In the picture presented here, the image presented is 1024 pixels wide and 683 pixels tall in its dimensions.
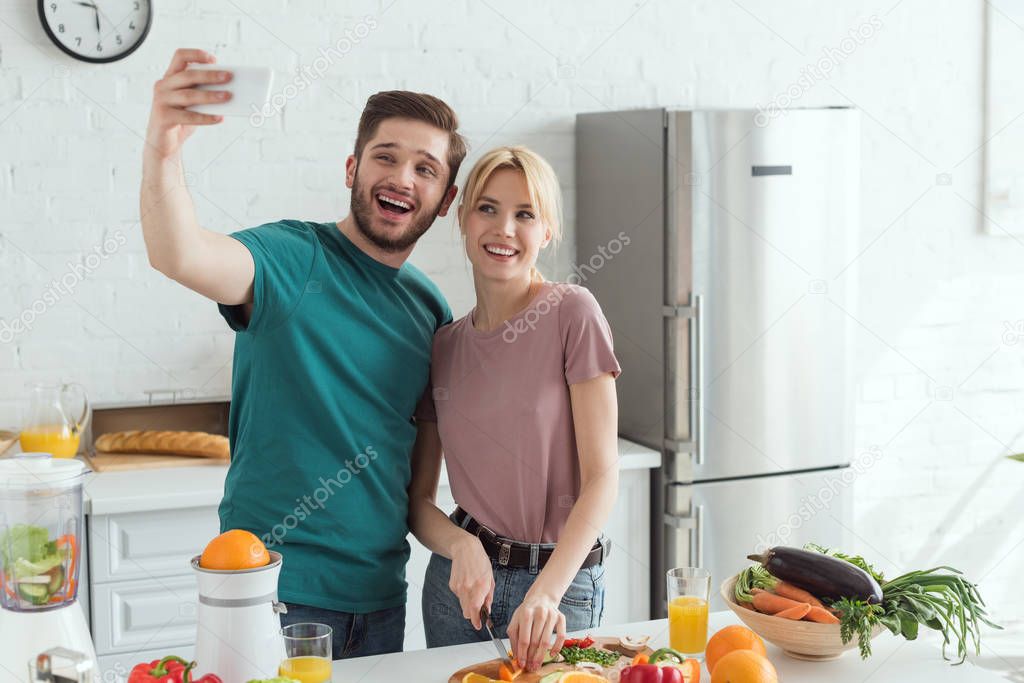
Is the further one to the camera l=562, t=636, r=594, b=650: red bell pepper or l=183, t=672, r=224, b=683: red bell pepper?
l=562, t=636, r=594, b=650: red bell pepper

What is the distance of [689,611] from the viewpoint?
157cm

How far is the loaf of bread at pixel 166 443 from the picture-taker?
279 cm

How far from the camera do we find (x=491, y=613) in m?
1.79

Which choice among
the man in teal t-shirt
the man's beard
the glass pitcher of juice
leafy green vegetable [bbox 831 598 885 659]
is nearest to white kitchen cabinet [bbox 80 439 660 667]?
the glass pitcher of juice

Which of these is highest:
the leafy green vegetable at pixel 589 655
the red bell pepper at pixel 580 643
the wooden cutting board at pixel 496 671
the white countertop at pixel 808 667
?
the red bell pepper at pixel 580 643

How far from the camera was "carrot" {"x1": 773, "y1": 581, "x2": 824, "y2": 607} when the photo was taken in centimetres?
153

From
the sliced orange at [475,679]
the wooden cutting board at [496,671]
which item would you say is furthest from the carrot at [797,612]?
the sliced orange at [475,679]

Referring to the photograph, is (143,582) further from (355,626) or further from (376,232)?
(376,232)

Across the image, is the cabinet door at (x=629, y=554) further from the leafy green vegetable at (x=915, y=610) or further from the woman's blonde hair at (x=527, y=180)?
the leafy green vegetable at (x=915, y=610)

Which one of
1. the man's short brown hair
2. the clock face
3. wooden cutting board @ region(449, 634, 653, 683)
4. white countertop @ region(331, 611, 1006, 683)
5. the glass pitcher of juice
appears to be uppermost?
the clock face

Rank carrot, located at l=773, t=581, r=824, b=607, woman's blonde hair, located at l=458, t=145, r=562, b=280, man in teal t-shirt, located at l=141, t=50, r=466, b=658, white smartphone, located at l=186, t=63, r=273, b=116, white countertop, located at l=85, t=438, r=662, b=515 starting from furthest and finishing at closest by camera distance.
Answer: white countertop, located at l=85, t=438, r=662, b=515, woman's blonde hair, located at l=458, t=145, r=562, b=280, man in teal t-shirt, located at l=141, t=50, r=466, b=658, carrot, located at l=773, t=581, r=824, b=607, white smartphone, located at l=186, t=63, r=273, b=116

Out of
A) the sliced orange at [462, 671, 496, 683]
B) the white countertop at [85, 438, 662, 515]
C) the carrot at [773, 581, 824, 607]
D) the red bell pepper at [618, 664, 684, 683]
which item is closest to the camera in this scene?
the red bell pepper at [618, 664, 684, 683]

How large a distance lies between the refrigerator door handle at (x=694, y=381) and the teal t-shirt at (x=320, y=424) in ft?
4.34

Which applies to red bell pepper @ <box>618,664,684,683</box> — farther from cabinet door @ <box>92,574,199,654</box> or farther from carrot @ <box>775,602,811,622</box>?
cabinet door @ <box>92,574,199,654</box>
